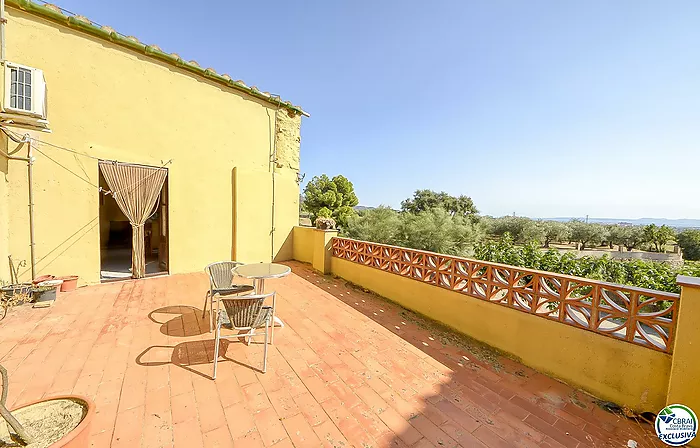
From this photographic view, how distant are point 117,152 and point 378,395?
6.89 m

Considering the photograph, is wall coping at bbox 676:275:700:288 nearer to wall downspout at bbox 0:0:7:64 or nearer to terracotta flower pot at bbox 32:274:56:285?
terracotta flower pot at bbox 32:274:56:285

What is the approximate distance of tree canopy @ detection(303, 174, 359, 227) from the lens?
977 inches

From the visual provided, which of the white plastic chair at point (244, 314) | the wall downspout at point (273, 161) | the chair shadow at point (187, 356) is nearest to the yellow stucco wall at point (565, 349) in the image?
the white plastic chair at point (244, 314)

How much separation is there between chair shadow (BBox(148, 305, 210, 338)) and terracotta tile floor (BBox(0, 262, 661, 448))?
1.1 inches

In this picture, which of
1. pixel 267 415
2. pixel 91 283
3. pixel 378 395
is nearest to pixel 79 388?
pixel 267 415

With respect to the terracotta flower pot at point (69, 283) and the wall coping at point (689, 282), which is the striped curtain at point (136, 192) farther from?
the wall coping at point (689, 282)

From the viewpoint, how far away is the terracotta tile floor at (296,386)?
2016mm

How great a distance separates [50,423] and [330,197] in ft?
77.2

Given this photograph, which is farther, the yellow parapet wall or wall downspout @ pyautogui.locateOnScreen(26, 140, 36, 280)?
the yellow parapet wall

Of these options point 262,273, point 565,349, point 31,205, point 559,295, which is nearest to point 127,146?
point 31,205

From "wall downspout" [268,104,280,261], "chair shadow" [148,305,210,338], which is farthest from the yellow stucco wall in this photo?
"wall downspout" [268,104,280,261]

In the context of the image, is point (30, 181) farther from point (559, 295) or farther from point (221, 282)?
point (559, 295)

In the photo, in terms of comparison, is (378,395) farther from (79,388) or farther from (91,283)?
(91,283)

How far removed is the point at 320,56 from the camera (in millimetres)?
8414
